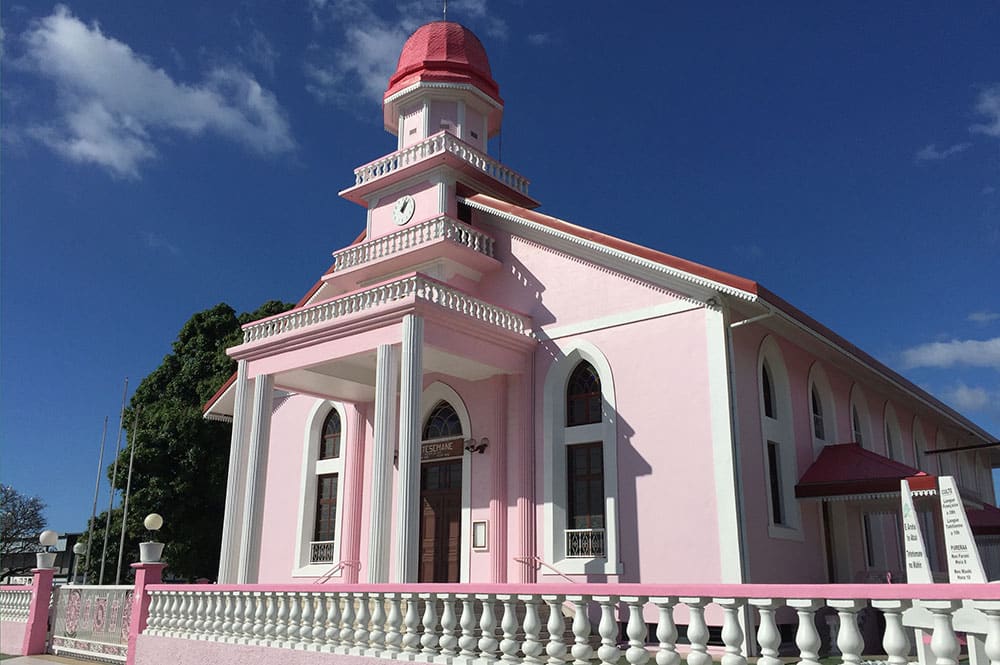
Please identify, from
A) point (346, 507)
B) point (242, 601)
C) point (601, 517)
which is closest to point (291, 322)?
point (346, 507)

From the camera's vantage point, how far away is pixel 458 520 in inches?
608

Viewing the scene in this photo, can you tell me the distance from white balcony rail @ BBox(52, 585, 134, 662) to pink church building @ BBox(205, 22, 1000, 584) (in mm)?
1894

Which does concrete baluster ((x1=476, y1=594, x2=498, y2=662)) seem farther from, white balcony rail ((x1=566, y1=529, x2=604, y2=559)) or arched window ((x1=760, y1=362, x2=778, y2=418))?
arched window ((x1=760, y1=362, x2=778, y2=418))

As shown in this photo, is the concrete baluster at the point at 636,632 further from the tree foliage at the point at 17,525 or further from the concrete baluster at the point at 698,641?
the tree foliage at the point at 17,525

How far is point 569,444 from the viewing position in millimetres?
14461

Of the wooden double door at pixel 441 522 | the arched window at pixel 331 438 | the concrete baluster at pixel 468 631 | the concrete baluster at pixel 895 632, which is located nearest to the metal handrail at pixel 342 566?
the wooden double door at pixel 441 522

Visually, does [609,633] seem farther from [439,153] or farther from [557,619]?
[439,153]

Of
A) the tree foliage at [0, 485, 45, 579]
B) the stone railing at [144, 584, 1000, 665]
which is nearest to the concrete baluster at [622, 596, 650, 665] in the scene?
the stone railing at [144, 584, 1000, 665]

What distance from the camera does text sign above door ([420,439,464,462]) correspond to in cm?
1575

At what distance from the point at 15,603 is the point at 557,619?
14.0m

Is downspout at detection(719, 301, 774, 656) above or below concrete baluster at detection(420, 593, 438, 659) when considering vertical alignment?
above

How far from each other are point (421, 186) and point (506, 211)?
2438 millimetres

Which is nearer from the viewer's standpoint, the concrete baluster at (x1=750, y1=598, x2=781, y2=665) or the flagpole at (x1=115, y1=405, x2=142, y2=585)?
the concrete baluster at (x1=750, y1=598, x2=781, y2=665)

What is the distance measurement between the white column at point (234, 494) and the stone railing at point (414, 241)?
3549 mm
